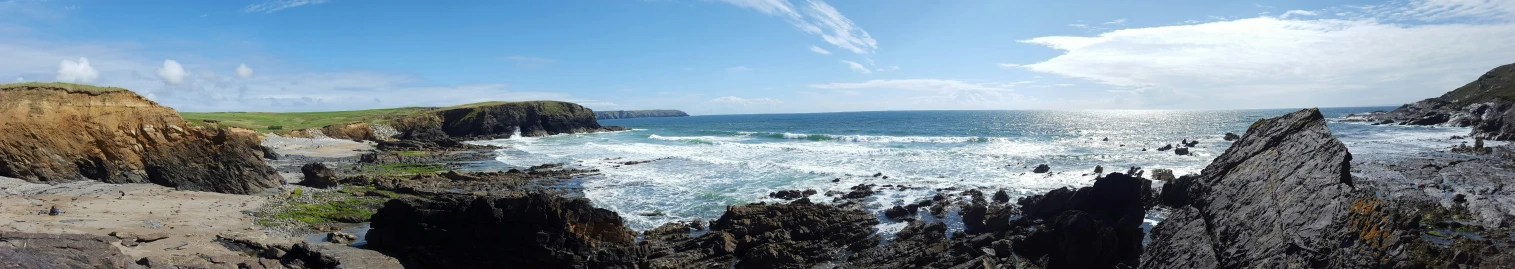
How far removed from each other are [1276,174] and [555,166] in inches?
1403

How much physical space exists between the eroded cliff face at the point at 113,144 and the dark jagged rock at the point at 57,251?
9.91 meters

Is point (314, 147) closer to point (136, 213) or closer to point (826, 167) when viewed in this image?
point (136, 213)

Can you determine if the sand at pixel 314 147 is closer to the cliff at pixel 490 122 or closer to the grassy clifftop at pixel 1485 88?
the cliff at pixel 490 122

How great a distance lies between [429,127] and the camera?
7188 centimetres

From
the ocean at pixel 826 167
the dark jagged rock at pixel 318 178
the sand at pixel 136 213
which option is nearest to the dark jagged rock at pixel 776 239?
the ocean at pixel 826 167

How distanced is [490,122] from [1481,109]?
317ft

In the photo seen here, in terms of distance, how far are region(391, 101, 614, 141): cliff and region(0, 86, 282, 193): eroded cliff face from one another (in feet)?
153

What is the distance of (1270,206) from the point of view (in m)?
8.07

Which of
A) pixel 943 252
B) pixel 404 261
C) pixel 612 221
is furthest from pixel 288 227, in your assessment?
pixel 943 252

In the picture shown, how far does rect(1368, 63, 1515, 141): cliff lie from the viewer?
39781 millimetres

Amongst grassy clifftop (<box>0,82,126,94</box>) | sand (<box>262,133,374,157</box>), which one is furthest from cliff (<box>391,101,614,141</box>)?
grassy clifftop (<box>0,82,126,94</box>)

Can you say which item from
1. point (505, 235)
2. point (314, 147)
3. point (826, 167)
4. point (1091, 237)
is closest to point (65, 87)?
point (505, 235)

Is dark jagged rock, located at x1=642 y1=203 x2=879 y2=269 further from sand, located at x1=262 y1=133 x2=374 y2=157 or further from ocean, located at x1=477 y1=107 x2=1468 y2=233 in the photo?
sand, located at x1=262 y1=133 x2=374 y2=157

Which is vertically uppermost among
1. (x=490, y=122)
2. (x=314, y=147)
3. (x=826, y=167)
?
(x=490, y=122)
